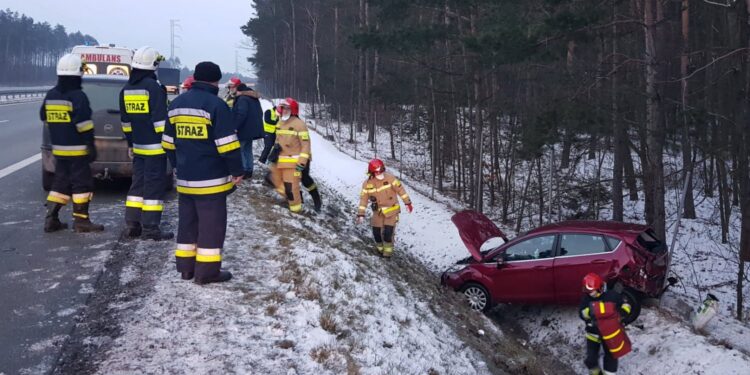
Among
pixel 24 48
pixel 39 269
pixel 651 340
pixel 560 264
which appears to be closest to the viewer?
pixel 39 269

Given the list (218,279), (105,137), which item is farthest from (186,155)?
(105,137)

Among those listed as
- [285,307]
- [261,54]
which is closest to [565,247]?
[285,307]

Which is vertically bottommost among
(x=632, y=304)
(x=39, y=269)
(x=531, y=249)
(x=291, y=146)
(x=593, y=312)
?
(x=632, y=304)

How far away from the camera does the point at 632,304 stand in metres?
9.14

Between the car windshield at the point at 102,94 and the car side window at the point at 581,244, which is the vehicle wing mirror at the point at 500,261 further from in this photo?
the car windshield at the point at 102,94

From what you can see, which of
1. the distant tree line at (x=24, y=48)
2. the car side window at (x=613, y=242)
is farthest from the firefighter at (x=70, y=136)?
the distant tree line at (x=24, y=48)

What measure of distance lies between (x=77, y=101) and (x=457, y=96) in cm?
1572

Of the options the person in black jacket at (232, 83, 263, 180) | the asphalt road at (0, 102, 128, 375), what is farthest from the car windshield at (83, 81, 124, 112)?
the person in black jacket at (232, 83, 263, 180)

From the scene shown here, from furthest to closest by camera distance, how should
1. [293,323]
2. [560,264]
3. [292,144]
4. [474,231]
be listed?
[474,231]
[292,144]
[560,264]
[293,323]

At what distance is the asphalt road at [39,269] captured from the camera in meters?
4.62

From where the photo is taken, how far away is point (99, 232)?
7.79 m

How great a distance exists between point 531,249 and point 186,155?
21.4 ft

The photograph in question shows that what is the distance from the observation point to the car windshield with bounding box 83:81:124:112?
9.88m

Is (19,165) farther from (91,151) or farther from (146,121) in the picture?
(146,121)
